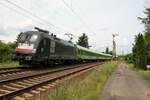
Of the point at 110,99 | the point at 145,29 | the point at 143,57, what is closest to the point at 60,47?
the point at 145,29

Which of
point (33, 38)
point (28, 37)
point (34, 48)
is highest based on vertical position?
point (28, 37)

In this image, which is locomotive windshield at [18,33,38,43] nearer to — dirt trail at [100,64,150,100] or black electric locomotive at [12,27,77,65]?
black electric locomotive at [12,27,77,65]

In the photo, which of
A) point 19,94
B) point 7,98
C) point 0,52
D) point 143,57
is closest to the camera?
point 7,98

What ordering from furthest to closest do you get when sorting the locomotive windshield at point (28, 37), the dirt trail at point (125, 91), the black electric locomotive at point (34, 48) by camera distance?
the locomotive windshield at point (28, 37)
the black electric locomotive at point (34, 48)
the dirt trail at point (125, 91)

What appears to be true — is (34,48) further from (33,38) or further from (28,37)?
(28,37)

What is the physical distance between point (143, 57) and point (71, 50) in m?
11.7

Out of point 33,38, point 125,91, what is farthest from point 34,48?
point 125,91

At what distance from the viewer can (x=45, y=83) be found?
14750 mm

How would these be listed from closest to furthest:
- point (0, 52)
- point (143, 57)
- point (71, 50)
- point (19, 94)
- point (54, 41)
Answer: point (19, 94) < point (54, 41) < point (0, 52) < point (71, 50) < point (143, 57)

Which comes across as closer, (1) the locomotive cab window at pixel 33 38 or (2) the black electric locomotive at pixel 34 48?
(2) the black electric locomotive at pixel 34 48

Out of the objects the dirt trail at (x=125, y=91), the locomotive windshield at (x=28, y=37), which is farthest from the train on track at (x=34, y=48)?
the dirt trail at (x=125, y=91)

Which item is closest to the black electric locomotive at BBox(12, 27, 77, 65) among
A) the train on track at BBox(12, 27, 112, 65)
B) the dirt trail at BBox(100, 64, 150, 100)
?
the train on track at BBox(12, 27, 112, 65)

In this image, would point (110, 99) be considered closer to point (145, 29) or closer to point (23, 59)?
point (23, 59)

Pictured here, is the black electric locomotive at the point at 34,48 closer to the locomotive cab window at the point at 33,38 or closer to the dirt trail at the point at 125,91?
the locomotive cab window at the point at 33,38
